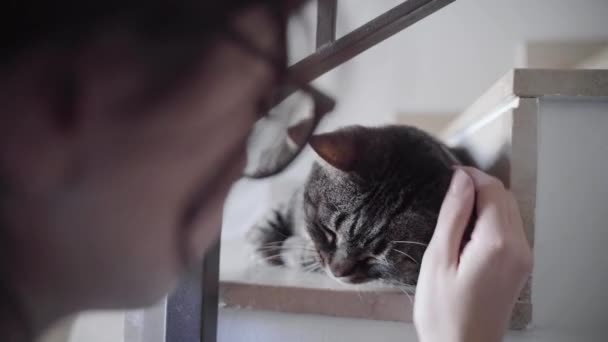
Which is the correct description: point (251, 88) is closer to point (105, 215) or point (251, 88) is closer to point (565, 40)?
point (105, 215)

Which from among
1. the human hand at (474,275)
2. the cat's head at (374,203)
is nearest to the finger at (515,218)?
the human hand at (474,275)

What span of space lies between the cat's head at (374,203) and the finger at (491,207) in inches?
3.3

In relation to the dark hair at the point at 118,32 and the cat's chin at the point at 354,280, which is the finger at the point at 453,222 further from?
the dark hair at the point at 118,32

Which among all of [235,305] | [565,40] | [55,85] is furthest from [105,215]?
[565,40]

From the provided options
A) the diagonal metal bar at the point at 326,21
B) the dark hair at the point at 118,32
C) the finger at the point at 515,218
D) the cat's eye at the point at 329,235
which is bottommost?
the cat's eye at the point at 329,235

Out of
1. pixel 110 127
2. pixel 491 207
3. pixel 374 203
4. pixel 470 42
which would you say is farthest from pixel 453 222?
pixel 470 42

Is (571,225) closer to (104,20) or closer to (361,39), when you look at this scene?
(361,39)

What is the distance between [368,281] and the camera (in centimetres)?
63

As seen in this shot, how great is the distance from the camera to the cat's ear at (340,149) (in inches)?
23.5

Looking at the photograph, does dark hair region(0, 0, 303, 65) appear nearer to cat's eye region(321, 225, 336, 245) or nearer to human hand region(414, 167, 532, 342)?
human hand region(414, 167, 532, 342)

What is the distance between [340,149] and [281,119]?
0.36 meters

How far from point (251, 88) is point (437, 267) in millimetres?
341

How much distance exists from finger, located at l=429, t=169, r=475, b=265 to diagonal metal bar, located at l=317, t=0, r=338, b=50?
0.26 metres

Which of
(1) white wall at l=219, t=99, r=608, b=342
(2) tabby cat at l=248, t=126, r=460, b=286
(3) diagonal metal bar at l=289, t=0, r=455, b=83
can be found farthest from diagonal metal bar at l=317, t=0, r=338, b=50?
(1) white wall at l=219, t=99, r=608, b=342
